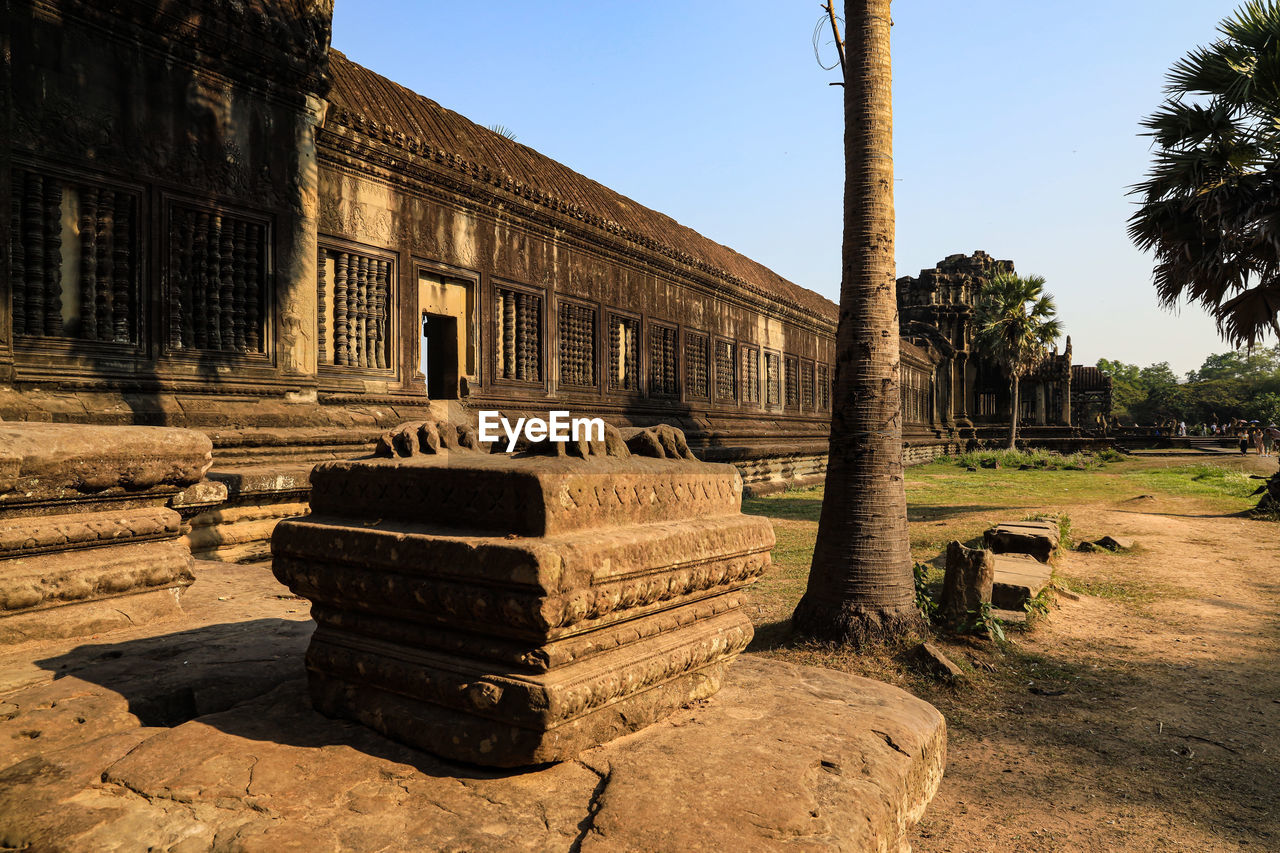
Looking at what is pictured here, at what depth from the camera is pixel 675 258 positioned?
12453 mm

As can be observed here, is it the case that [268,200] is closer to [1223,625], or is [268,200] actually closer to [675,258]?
[675,258]

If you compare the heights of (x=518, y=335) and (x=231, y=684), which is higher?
(x=518, y=335)

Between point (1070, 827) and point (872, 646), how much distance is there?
1.93 meters

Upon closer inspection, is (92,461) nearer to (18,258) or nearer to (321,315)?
(18,258)

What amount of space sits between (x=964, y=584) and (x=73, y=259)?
646cm

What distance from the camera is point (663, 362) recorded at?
493 inches

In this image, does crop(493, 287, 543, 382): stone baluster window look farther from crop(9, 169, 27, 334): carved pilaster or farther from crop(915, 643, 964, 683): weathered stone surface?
crop(915, 643, 964, 683): weathered stone surface

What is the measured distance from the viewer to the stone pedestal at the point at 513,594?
5.16ft

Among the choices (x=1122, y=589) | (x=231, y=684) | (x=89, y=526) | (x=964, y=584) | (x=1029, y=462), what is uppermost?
(x=89, y=526)

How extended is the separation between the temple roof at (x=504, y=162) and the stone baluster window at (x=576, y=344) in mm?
1237

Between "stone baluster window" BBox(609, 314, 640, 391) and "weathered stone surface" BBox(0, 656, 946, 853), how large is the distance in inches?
367

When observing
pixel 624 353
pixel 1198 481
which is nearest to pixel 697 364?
pixel 624 353

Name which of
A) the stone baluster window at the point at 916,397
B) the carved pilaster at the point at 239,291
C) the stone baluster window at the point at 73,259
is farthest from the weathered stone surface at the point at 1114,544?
the stone baluster window at the point at 916,397

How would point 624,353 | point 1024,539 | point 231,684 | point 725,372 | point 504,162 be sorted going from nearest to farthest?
point 231,684 < point 1024,539 < point 504,162 < point 624,353 < point 725,372
